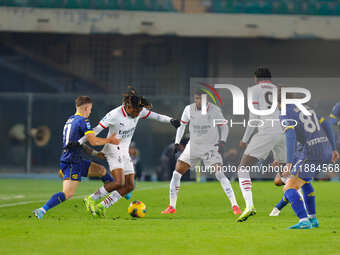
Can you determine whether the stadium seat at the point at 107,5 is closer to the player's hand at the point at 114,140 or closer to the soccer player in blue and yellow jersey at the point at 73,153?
the soccer player in blue and yellow jersey at the point at 73,153

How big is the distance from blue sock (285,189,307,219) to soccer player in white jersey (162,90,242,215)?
2958 millimetres

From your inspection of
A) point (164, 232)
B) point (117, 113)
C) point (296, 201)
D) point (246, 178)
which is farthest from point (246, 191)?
point (164, 232)

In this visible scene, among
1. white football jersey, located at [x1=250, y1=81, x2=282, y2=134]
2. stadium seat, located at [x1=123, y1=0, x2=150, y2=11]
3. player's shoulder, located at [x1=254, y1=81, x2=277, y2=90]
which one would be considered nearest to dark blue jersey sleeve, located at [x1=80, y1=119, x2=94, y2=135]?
white football jersey, located at [x1=250, y1=81, x2=282, y2=134]

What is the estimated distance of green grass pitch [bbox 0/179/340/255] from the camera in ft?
22.5

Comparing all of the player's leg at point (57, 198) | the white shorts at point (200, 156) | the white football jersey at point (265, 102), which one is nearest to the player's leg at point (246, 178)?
the white football jersey at point (265, 102)

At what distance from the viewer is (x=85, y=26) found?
97.7 feet

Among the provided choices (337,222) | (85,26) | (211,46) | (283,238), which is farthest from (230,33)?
(283,238)

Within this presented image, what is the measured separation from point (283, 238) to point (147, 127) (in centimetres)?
1797

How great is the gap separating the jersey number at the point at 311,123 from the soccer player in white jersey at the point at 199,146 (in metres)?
3.09

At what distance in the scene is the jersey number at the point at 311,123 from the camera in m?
8.73

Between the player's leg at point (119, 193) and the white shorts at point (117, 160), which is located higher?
the white shorts at point (117, 160)

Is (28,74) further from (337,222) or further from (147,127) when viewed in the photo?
(337,222)

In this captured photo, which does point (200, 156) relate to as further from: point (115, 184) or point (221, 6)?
point (221, 6)

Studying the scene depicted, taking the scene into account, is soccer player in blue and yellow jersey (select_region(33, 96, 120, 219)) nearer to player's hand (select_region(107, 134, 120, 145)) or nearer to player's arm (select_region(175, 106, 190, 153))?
player's hand (select_region(107, 134, 120, 145))
